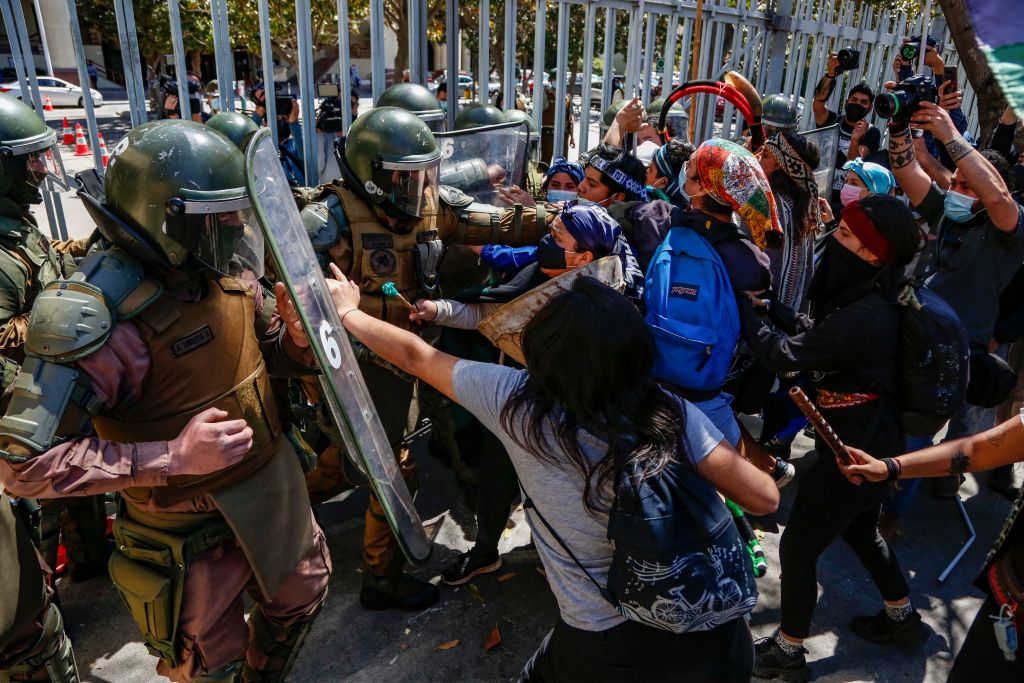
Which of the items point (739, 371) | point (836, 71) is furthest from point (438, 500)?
point (836, 71)

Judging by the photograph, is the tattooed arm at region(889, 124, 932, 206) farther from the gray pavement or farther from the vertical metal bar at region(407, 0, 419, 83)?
the vertical metal bar at region(407, 0, 419, 83)

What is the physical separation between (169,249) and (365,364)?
4.12 feet

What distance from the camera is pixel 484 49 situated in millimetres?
4566

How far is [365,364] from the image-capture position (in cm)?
312

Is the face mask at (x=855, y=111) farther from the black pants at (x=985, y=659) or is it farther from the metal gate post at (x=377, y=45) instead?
the black pants at (x=985, y=659)

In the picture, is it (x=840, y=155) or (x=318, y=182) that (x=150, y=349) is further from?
(x=840, y=155)

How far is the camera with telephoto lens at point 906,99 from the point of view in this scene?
3268 millimetres

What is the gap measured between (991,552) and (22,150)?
3.41 metres

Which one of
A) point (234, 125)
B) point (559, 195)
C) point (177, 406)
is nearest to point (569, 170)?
point (559, 195)

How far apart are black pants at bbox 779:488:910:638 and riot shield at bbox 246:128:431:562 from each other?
1457mm

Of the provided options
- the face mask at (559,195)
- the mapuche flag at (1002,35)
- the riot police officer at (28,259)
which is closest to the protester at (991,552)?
the mapuche flag at (1002,35)

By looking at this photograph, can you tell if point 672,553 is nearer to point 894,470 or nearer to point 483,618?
point 894,470

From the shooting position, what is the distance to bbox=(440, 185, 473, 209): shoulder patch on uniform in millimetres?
3365

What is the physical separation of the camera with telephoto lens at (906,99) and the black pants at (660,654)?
2.52 meters
